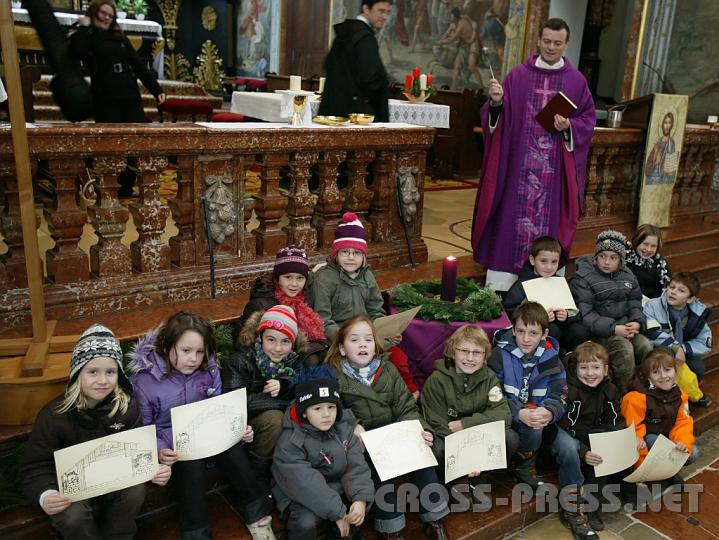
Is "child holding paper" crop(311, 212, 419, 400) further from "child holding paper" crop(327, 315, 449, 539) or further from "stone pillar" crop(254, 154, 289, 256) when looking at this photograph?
"stone pillar" crop(254, 154, 289, 256)

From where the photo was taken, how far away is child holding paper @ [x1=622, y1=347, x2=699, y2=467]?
12.9 feet

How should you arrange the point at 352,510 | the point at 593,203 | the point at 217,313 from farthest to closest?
1. the point at 593,203
2. the point at 217,313
3. the point at 352,510

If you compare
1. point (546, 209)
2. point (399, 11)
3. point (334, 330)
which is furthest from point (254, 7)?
point (334, 330)

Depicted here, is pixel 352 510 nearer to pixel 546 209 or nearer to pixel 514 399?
pixel 514 399

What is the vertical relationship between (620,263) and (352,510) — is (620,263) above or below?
above

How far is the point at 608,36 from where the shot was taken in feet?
43.2

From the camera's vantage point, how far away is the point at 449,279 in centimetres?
405

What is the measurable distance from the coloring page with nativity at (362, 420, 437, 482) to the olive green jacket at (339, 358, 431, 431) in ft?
0.50

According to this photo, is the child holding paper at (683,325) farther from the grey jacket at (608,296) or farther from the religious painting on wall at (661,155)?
the religious painting on wall at (661,155)

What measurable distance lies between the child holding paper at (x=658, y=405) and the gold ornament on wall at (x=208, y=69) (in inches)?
563

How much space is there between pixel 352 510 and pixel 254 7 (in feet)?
49.5

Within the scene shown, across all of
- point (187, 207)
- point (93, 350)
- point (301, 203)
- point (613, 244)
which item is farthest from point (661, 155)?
point (93, 350)

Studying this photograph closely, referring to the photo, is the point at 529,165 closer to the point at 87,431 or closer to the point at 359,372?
the point at 359,372

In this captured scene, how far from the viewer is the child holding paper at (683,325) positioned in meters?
4.70
